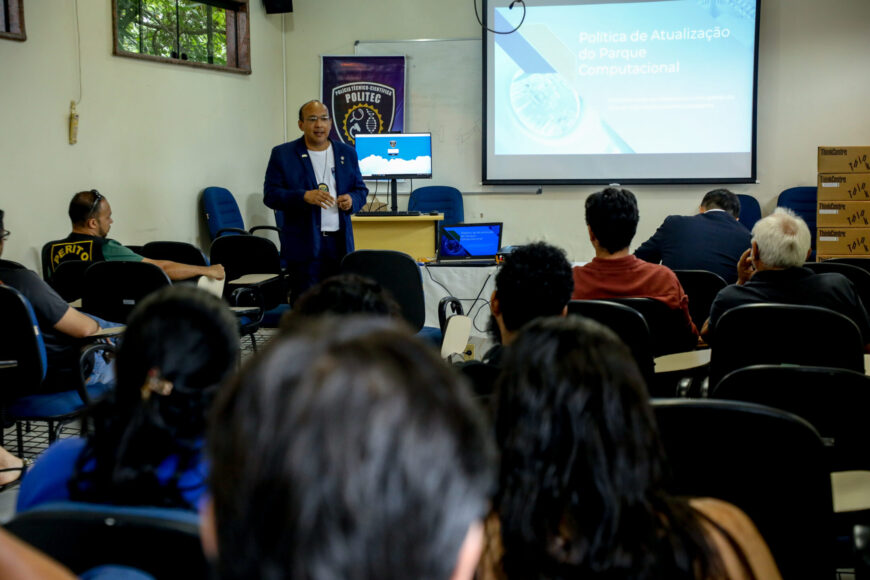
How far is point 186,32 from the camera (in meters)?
6.12

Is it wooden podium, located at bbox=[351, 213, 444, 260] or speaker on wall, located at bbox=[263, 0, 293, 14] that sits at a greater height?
speaker on wall, located at bbox=[263, 0, 293, 14]

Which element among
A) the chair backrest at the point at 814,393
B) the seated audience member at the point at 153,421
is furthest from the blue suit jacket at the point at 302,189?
the seated audience member at the point at 153,421

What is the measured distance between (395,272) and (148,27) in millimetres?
3325

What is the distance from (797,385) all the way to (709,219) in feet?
8.27

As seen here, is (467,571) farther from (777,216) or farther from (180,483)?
(777,216)

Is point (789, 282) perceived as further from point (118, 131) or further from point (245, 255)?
point (118, 131)

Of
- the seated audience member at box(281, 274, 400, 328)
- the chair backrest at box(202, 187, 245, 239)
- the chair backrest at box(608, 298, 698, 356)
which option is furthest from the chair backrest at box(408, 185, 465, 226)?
the seated audience member at box(281, 274, 400, 328)

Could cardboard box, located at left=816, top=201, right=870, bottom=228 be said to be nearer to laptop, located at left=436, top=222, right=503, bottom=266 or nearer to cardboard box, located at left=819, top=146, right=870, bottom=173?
cardboard box, located at left=819, top=146, right=870, bottom=173

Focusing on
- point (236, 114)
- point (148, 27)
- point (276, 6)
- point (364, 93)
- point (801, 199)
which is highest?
point (276, 6)

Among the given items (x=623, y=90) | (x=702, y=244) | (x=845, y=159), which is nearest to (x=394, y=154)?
(x=623, y=90)

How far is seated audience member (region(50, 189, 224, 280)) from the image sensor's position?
3641mm

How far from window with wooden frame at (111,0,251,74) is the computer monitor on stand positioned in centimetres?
147

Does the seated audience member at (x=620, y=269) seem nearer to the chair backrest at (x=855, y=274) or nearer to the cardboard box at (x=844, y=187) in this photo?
the chair backrest at (x=855, y=274)

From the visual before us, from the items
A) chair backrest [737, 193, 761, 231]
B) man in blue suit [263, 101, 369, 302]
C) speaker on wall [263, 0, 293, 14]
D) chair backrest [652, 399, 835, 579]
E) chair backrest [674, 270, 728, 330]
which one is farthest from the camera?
speaker on wall [263, 0, 293, 14]
